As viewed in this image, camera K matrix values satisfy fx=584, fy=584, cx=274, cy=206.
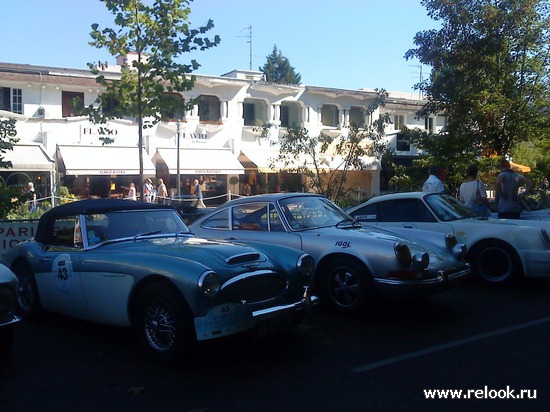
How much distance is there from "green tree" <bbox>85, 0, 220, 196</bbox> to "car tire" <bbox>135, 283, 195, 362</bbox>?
6693 mm

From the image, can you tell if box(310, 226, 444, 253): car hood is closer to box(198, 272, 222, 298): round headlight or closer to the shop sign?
box(198, 272, 222, 298): round headlight

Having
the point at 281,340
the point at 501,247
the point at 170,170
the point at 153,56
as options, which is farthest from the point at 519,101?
the point at 170,170

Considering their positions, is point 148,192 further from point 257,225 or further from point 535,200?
point 257,225

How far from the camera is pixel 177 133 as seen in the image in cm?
2709

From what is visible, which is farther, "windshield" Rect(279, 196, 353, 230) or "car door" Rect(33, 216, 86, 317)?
"windshield" Rect(279, 196, 353, 230)

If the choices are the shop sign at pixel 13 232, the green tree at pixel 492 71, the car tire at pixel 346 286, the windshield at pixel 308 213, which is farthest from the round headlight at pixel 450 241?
the green tree at pixel 492 71

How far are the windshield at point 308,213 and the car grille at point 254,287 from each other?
210 centimetres

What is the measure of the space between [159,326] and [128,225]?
5.10ft

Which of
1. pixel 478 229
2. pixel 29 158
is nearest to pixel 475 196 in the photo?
pixel 478 229

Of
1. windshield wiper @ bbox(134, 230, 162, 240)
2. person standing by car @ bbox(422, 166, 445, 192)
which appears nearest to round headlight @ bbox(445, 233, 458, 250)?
person standing by car @ bbox(422, 166, 445, 192)

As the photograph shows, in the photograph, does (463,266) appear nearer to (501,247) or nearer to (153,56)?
(501,247)

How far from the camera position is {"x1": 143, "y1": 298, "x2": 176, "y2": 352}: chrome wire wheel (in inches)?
196

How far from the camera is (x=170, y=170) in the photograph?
2766cm

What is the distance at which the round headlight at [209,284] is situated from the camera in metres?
4.82
